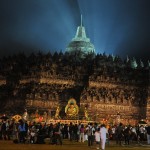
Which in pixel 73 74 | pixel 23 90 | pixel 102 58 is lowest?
pixel 23 90

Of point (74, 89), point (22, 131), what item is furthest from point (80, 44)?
point (22, 131)

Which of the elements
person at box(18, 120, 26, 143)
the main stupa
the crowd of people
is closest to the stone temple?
the crowd of people

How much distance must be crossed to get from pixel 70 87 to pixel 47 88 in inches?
471

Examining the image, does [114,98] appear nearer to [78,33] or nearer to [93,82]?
[93,82]

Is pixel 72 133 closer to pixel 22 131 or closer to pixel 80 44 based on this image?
pixel 22 131

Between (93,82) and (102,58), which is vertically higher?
(102,58)

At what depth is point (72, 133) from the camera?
148 ft

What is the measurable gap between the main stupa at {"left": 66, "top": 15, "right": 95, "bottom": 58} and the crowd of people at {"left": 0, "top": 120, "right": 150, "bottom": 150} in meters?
111

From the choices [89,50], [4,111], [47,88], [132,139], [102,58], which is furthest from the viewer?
[89,50]

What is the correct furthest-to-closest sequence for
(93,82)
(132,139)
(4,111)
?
(93,82)
(4,111)
(132,139)

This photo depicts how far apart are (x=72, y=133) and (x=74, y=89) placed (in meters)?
53.9

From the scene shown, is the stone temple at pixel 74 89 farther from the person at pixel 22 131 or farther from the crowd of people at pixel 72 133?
the person at pixel 22 131

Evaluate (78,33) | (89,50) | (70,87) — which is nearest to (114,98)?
(70,87)

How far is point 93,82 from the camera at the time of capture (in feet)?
355
